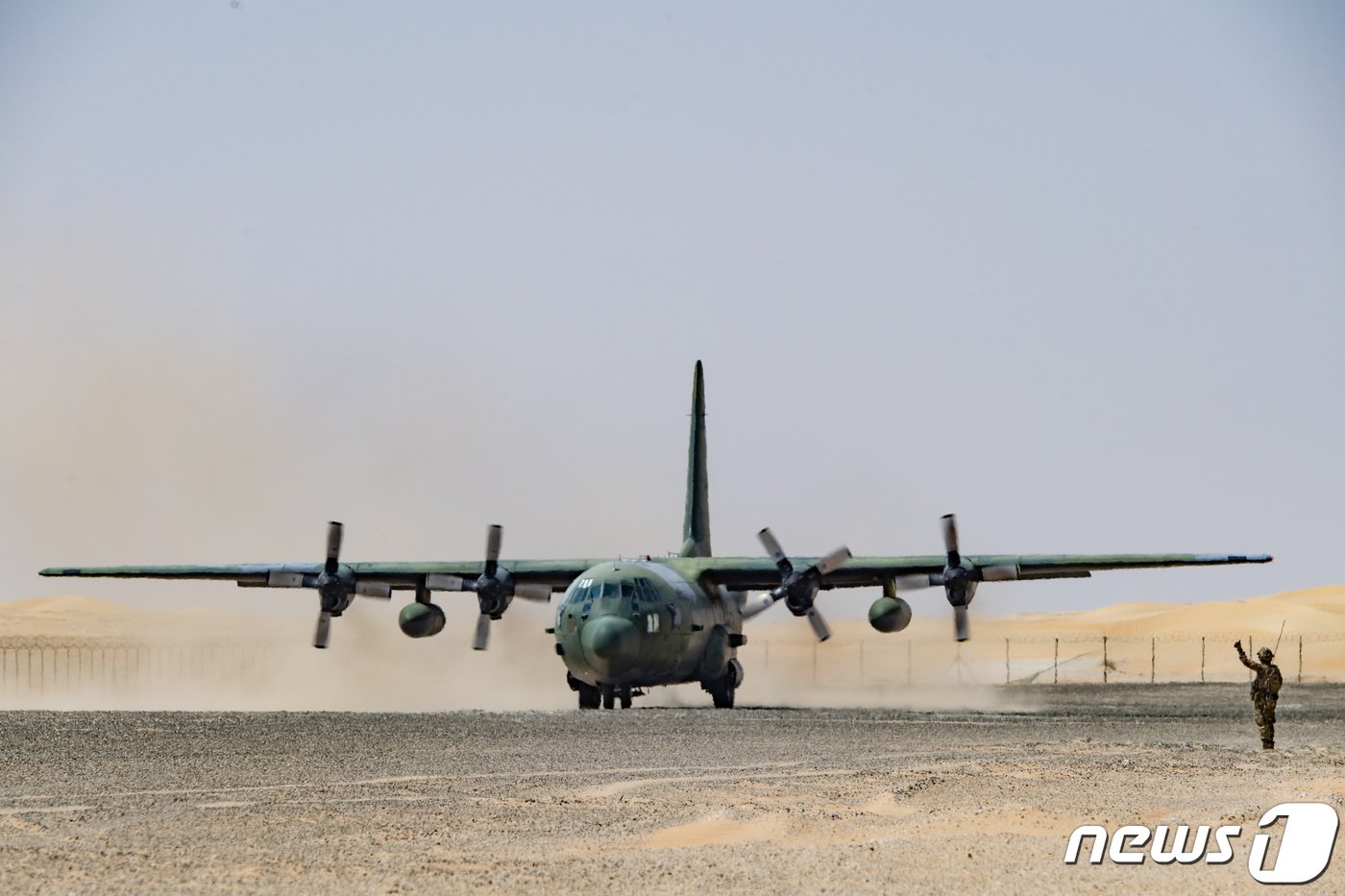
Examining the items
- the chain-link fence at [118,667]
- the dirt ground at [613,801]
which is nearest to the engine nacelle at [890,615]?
the dirt ground at [613,801]

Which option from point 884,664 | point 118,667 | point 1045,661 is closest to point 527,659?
point 884,664

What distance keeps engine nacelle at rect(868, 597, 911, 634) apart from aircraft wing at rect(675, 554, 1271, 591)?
1843 mm

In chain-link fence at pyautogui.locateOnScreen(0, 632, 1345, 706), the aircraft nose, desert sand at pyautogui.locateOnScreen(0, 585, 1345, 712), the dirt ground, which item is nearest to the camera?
the dirt ground

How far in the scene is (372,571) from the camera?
161 feet

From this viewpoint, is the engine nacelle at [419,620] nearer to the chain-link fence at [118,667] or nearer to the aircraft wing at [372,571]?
the aircraft wing at [372,571]

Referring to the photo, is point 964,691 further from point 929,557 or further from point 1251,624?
point 1251,624

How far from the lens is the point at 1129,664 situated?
357 ft

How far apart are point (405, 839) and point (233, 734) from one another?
15.0 m

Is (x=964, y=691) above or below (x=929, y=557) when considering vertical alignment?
below

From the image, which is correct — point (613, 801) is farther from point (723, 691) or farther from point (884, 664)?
point (884, 664)

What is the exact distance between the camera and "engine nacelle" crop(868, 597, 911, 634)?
43781 millimetres

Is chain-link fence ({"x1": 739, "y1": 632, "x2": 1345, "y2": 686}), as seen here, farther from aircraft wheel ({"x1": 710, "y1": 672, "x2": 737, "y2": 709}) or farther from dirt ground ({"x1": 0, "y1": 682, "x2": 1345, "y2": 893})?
dirt ground ({"x1": 0, "y1": 682, "x2": 1345, "y2": 893})

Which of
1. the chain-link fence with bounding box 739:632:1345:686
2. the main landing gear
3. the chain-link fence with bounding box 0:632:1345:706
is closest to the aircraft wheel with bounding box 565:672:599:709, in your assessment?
the main landing gear

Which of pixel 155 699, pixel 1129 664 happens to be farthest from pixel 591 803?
pixel 1129 664
